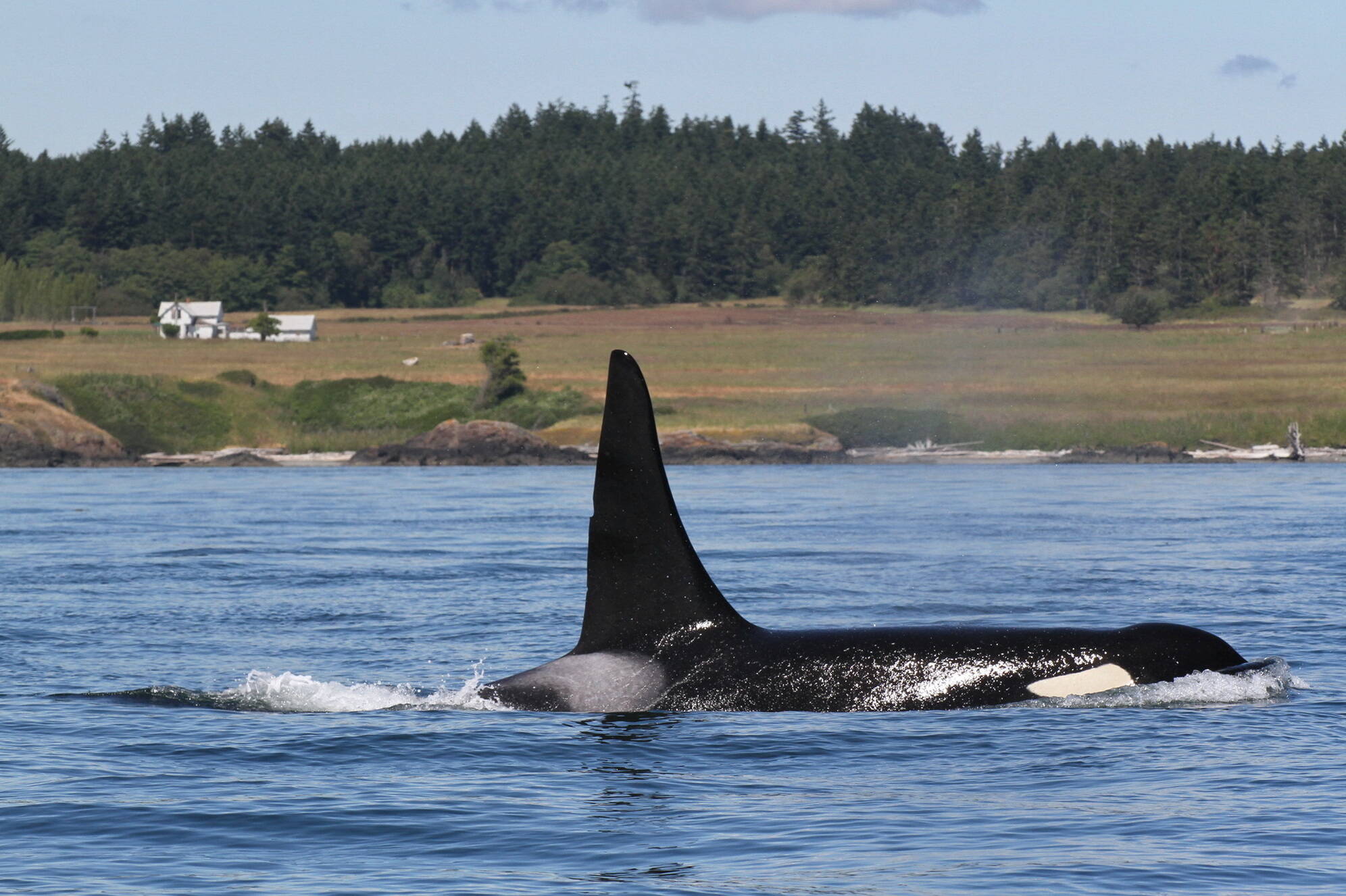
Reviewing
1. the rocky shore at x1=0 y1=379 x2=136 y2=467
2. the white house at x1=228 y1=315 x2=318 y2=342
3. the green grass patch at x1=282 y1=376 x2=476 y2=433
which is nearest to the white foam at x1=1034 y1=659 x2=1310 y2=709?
the rocky shore at x1=0 y1=379 x2=136 y2=467

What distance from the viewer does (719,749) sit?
1231 cm

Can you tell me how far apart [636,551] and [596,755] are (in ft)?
5.05

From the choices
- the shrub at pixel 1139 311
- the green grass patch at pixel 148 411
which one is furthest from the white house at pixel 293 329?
the shrub at pixel 1139 311

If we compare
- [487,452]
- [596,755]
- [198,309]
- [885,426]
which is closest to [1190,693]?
[596,755]

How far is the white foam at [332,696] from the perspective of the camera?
14930 mm

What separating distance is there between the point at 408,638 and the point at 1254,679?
1024 centimetres

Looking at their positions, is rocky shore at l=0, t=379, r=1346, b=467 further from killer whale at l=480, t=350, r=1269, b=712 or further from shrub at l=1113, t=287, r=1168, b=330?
killer whale at l=480, t=350, r=1269, b=712

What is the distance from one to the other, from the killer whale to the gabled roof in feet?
501

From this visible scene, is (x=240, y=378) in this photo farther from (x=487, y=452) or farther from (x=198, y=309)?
(x=198, y=309)

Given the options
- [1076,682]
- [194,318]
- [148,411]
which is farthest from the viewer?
[194,318]

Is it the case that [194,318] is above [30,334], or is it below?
above

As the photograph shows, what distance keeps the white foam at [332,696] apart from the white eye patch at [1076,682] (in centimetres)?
473

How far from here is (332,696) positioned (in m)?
15.5

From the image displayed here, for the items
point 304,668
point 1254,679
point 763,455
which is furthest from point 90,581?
point 763,455
